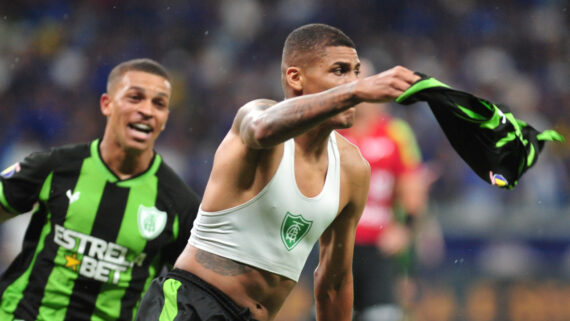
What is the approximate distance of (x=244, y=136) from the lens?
2768 mm

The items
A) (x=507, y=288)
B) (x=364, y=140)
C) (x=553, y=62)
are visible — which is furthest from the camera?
(x=553, y=62)

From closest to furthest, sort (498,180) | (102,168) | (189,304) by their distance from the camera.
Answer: (498,180), (189,304), (102,168)

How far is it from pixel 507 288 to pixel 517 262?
33 cm

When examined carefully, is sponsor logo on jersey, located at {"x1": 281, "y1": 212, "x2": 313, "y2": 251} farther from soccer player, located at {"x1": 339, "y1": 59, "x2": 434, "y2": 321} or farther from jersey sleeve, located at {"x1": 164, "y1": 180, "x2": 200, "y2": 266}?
soccer player, located at {"x1": 339, "y1": 59, "x2": 434, "y2": 321}

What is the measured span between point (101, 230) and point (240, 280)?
109 centimetres

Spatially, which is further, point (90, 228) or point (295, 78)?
point (90, 228)

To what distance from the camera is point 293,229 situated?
311 centimetres

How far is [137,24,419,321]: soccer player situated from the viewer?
2992mm

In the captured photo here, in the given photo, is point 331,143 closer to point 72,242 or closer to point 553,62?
point 72,242

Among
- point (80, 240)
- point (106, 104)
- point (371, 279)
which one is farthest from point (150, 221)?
point (371, 279)

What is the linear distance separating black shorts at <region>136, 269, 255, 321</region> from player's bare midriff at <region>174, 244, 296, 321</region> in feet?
0.09

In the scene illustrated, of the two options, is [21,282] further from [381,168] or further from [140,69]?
[381,168]

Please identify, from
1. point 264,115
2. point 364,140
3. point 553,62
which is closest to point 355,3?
point 553,62

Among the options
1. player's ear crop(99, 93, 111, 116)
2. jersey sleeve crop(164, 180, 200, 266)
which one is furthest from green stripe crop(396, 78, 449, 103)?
player's ear crop(99, 93, 111, 116)
